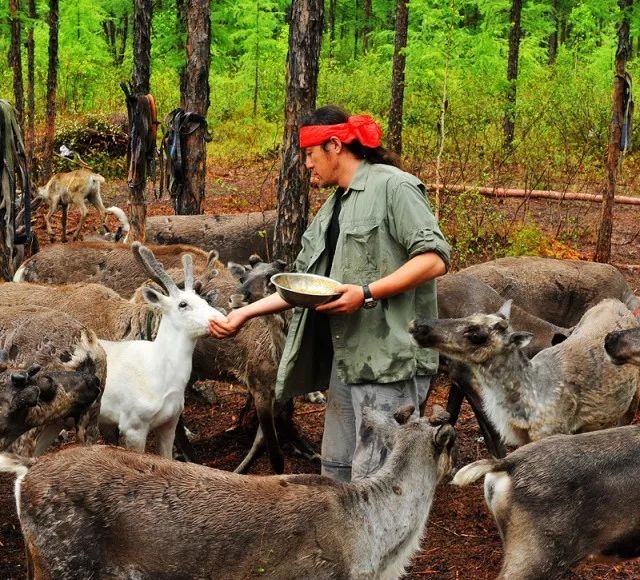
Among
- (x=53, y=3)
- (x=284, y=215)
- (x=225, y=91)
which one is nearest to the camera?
(x=284, y=215)

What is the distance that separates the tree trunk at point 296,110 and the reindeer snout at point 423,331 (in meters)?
3.25

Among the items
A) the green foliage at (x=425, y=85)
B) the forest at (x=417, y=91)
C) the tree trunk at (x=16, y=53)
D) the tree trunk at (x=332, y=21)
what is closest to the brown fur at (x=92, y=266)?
the forest at (x=417, y=91)

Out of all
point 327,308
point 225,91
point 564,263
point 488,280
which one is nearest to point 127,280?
point 488,280

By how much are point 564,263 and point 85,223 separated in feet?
32.6

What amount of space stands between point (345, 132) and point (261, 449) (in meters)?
3.47

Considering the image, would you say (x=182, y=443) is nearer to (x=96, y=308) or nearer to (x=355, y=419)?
(x=96, y=308)

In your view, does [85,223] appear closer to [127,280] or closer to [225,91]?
[127,280]

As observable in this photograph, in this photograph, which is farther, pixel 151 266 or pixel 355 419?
pixel 151 266

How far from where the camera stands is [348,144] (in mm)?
5121

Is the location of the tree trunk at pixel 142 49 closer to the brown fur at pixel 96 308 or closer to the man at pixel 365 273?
the brown fur at pixel 96 308

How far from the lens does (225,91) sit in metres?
29.5

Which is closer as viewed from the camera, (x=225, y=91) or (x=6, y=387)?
(x=6, y=387)

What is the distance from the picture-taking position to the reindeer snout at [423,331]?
17.6 ft

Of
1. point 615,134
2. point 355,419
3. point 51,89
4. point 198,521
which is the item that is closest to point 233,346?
point 355,419
